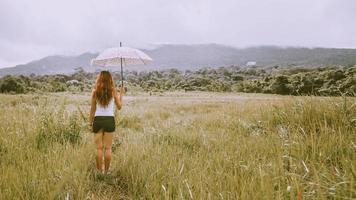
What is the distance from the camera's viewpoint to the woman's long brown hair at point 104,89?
4.59 meters

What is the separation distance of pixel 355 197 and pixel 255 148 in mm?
2048

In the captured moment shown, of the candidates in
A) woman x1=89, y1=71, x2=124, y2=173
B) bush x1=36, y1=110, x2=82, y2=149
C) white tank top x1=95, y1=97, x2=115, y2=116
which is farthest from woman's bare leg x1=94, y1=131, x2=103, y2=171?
bush x1=36, y1=110, x2=82, y2=149

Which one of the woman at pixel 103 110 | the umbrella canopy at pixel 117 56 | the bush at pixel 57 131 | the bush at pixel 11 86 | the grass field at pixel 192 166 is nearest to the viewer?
the grass field at pixel 192 166

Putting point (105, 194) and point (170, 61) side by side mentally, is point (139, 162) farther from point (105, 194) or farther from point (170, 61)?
point (170, 61)

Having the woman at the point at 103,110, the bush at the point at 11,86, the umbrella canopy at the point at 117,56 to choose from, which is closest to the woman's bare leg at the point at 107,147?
the woman at the point at 103,110

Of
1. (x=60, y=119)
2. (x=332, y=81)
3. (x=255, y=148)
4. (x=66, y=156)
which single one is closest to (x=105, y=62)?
(x=60, y=119)

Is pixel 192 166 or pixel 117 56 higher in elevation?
pixel 117 56

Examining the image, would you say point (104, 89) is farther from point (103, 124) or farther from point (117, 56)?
point (117, 56)

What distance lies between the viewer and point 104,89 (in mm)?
4652

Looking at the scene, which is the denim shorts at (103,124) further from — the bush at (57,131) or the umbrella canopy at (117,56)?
the umbrella canopy at (117,56)

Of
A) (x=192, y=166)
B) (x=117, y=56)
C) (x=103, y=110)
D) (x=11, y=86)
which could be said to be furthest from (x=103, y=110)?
(x=11, y=86)

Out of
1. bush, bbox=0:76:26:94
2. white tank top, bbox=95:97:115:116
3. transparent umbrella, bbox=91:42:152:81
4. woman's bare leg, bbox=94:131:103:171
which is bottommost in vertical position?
bush, bbox=0:76:26:94

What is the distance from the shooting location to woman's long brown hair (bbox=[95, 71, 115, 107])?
181 inches

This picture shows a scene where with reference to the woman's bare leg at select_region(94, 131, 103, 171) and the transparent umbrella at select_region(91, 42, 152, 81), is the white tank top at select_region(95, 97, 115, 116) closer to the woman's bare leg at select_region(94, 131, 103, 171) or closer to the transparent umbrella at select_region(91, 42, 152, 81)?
the woman's bare leg at select_region(94, 131, 103, 171)
